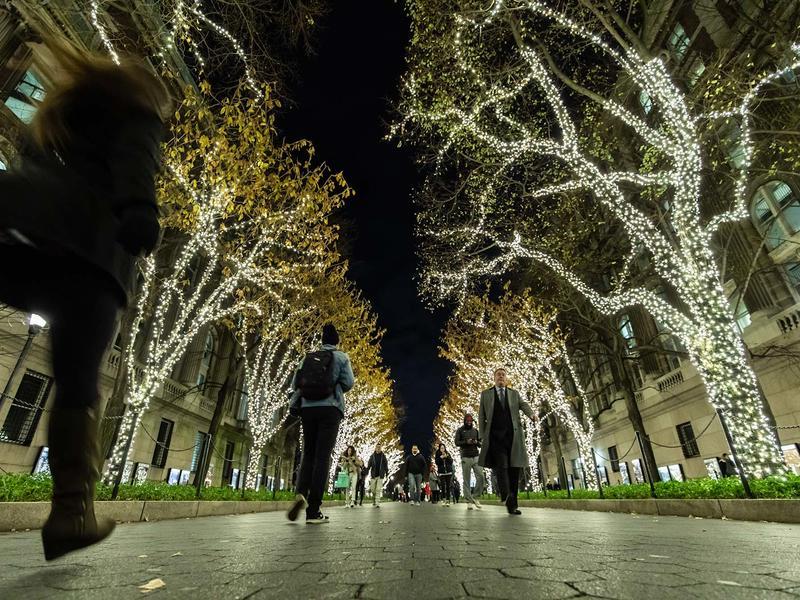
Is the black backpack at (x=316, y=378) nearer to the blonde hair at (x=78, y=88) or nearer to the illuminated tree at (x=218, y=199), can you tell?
the blonde hair at (x=78, y=88)

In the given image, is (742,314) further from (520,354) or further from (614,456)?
(614,456)

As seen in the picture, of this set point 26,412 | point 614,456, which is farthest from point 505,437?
point 614,456

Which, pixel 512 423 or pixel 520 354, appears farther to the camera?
pixel 520 354

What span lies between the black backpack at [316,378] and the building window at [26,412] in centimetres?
1214

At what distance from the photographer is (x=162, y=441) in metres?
20.0

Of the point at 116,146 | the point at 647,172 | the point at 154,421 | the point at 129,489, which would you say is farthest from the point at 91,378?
the point at 154,421

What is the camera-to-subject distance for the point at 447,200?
1193 cm

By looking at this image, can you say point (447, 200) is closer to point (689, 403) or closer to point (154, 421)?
point (689, 403)

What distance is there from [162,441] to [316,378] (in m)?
19.0

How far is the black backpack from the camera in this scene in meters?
4.99

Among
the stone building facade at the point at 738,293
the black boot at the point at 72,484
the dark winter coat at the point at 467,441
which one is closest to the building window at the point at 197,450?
the dark winter coat at the point at 467,441

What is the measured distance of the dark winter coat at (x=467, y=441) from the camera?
422 inches

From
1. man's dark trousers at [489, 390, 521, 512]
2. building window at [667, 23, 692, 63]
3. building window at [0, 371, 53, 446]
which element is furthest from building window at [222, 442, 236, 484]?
building window at [667, 23, 692, 63]

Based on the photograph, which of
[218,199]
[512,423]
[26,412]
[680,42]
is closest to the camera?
[512,423]
